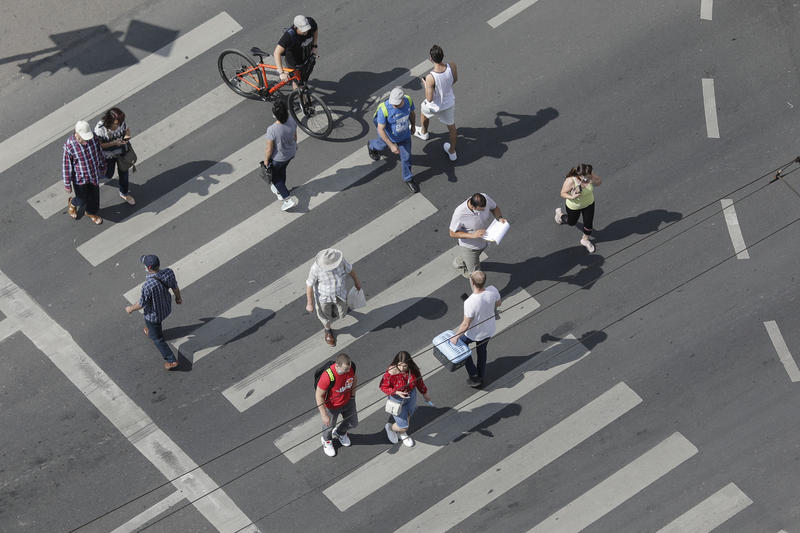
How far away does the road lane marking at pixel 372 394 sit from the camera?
1357 centimetres

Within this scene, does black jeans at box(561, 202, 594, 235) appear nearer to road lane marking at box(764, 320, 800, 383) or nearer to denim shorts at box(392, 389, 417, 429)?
road lane marking at box(764, 320, 800, 383)

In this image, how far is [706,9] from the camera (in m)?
16.6

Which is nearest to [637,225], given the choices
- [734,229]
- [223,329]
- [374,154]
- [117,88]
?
[734,229]

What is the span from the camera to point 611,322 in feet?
46.8

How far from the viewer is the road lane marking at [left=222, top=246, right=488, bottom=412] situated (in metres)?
13.9

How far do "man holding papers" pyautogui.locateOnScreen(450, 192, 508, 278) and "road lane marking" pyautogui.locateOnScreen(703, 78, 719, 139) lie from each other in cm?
401

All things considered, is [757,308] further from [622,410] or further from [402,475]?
[402,475]

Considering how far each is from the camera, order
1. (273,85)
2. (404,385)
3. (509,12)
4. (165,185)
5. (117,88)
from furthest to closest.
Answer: (509,12) < (117,88) < (273,85) < (165,185) < (404,385)

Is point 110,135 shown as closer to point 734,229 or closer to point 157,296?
point 157,296

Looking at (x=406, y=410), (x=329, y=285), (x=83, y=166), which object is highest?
(x=83, y=166)

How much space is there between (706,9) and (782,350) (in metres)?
5.81

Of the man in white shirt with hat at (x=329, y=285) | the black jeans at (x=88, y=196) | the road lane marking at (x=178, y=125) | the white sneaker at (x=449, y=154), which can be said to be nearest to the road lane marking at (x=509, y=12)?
the white sneaker at (x=449, y=154)

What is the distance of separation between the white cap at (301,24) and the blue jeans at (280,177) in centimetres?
193

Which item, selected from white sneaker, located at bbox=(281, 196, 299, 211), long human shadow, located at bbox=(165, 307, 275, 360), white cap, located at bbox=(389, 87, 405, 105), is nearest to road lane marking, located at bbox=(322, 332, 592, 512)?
long human shadow, located at bbox=(165, 307, 275, 360)
